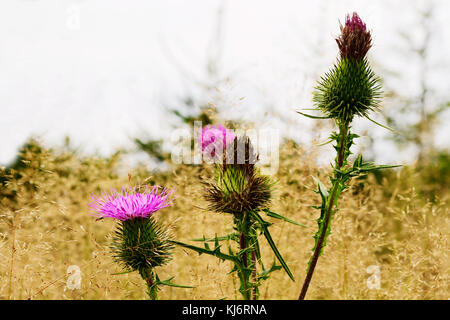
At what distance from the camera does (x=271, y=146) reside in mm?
3188

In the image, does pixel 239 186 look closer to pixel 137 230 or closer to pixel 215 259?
pixel 137 230

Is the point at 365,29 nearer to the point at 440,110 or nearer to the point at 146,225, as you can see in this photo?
the point at 146,225

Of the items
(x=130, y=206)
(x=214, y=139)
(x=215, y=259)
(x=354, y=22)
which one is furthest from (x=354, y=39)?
(x=215, y=259)

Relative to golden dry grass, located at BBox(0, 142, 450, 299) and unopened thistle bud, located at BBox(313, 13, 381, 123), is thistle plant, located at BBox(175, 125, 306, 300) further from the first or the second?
unopened thistle bud, located at BBox(313, 13, 381, 123)

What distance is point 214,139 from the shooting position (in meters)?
2.34

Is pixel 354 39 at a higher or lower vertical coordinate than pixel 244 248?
higher

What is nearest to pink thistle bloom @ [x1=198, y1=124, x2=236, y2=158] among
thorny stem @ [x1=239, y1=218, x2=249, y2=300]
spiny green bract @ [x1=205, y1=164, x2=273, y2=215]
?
spiny green bract @ [x1=205, y1=164, x2=273, y2=215]

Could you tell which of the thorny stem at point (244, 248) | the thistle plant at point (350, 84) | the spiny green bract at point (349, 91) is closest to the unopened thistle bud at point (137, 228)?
the thorny stem at point (244, 248)

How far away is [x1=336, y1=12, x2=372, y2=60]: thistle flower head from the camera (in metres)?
2.40

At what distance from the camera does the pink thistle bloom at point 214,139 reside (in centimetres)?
230

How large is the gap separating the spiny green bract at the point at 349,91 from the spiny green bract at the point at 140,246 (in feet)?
4.28

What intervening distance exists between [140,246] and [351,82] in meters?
1.67

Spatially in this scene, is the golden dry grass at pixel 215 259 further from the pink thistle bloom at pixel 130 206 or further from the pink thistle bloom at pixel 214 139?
the pink thistle bloom at pixel 214 139
